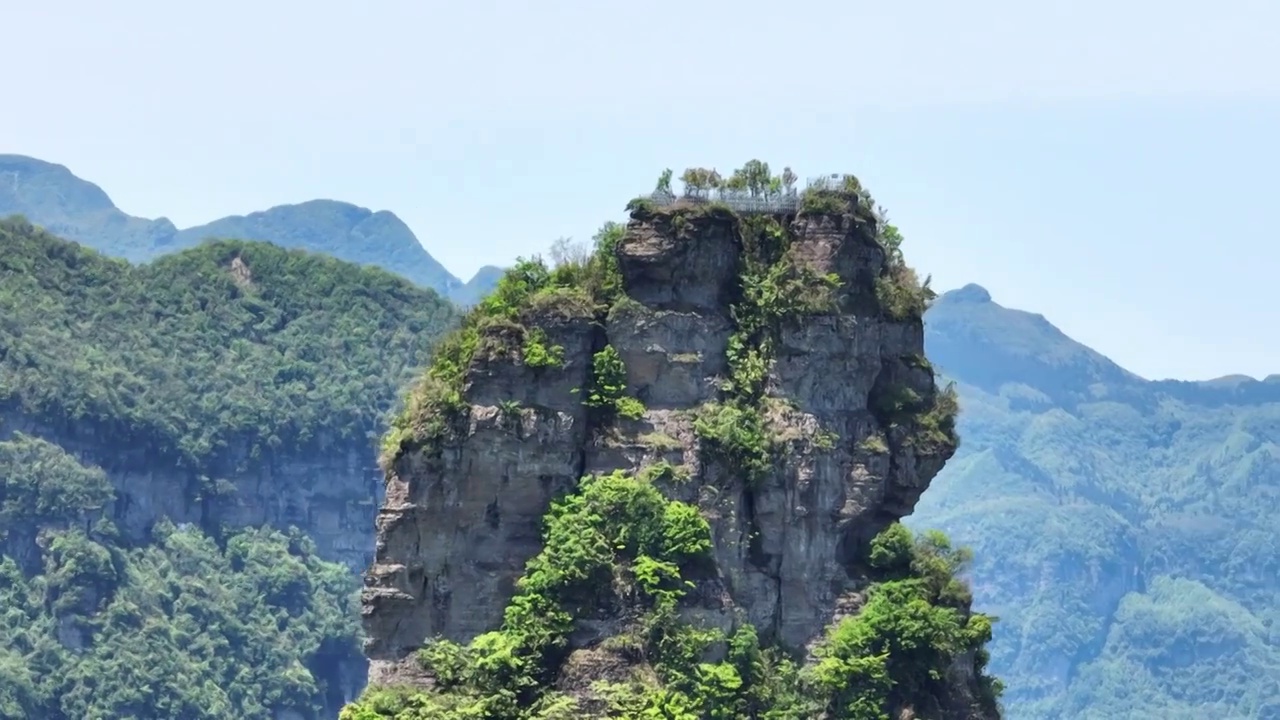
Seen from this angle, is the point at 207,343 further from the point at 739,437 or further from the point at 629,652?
the point at 629,652

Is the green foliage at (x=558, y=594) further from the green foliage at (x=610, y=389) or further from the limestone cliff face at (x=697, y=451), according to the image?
the green foliage at (x=610, y=389)

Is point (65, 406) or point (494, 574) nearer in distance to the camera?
point (494, 574)

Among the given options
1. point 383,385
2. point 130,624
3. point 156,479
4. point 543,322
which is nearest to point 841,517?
point 543,322

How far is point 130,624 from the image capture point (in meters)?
150

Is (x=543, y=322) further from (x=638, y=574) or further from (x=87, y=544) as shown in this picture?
(x=87, y=544)

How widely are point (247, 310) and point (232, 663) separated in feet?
90.9

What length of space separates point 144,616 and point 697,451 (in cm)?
8824

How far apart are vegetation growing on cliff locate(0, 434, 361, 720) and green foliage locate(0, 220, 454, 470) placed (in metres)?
4.13

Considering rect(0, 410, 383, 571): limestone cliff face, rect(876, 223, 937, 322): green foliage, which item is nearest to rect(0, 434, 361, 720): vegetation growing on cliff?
rect(0, 410, 383, 571): limestone cliff face

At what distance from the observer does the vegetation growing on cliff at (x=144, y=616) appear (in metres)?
147

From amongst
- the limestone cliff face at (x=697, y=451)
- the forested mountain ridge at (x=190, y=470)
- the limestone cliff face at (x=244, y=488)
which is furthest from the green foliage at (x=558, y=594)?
the limestone cliff face at (x=244, y=488)

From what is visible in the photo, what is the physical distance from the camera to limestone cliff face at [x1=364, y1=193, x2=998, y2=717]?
215ft

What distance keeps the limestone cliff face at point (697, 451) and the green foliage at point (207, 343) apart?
94.4 meters

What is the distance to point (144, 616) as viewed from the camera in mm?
151000
